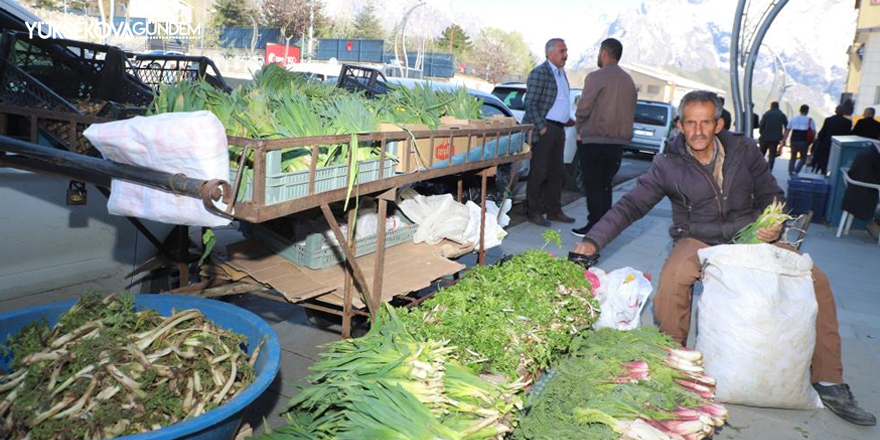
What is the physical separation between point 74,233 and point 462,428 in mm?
3007

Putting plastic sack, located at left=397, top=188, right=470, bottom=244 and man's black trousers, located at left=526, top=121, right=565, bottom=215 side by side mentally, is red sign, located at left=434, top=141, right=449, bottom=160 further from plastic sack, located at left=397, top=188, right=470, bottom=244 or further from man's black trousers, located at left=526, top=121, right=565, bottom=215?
man's black trousers, located at left=526, top=121, right=565, bottom=215

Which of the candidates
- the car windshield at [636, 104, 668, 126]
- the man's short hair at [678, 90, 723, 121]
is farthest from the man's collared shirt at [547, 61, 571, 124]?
the car windshield at [636, 104, 668, 126]

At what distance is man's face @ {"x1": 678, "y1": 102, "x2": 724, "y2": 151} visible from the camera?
376 cm

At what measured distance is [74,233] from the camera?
3.90 meters

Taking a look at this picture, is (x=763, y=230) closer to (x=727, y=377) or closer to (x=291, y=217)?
(x=727, y=377)

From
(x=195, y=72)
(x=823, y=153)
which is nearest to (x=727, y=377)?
(x=195, y=72)

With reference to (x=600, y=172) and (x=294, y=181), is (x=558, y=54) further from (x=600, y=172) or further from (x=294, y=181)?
(x=294, y=181)

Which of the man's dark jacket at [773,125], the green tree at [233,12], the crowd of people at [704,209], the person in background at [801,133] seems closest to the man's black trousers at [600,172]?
the crowd of people at [704,209]

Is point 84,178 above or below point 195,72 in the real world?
below

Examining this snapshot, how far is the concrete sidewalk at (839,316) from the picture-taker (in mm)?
3402

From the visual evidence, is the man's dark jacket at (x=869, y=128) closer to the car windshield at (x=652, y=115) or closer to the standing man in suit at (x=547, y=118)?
the car windshield at (x=652, y=115)

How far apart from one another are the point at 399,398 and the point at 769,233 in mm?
2525

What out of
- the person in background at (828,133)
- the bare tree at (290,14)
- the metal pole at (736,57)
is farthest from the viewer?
the bare tree at (290,14)

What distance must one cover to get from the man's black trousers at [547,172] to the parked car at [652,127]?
36.7 ft
